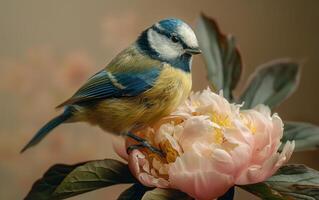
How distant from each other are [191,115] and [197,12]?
27cm

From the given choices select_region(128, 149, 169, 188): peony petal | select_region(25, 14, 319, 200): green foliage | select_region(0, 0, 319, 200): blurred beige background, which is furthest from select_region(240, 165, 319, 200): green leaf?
select_region(0, 0, 319, 200): blurred beige background

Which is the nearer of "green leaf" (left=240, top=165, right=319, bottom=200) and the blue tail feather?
"green leaf" (left=240, top=165, right=319, bottom=200)

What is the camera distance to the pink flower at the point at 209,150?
1.79ft

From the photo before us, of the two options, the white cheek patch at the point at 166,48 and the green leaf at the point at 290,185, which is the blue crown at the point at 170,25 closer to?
the white cheek patch at the point at 166,48

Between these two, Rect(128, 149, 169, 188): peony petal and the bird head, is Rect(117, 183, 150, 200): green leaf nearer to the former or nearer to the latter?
Rect(128, 149, 169, 188): peony petal

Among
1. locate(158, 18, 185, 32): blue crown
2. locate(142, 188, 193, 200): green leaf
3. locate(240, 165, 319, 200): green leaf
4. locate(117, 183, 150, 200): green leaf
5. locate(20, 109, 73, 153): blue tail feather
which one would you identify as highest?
locate(158, 18, 185, 32): blue crown

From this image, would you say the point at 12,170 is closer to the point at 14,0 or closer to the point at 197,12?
the point at 14,0

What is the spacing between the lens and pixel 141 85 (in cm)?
63

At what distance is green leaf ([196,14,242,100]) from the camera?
74 cm

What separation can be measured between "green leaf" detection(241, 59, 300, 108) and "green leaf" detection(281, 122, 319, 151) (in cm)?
5

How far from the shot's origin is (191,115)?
60cm

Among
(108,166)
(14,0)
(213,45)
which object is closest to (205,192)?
(108,166)

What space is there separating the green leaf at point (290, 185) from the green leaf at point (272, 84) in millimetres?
155

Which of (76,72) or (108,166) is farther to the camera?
(76,72)
